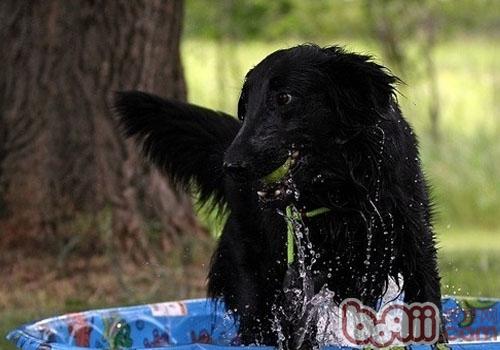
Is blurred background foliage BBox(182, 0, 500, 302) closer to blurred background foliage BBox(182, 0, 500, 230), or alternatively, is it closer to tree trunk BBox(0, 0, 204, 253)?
blurred background foliage BBox(182, 0, 500, 230)

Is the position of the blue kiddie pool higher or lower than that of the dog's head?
lower

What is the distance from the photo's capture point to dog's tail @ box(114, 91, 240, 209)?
505 cm

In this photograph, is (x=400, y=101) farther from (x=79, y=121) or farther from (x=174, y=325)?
(x=174, y=325)

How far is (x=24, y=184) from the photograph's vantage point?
24.1 ft

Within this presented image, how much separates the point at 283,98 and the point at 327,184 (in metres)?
0.35

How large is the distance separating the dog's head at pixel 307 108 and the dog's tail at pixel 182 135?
86cm

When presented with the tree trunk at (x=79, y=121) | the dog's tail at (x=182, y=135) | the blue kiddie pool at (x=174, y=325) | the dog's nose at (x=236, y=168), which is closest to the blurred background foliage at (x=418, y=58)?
the tree trunk at (x=79, y=121)

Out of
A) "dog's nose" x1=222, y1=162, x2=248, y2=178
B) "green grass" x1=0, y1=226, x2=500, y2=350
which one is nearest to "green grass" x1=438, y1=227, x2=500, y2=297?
"green grass" x1=0, y1=226, x2=500, y2=350

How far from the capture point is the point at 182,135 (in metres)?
5.16

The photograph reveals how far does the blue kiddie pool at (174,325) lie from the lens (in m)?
5.03

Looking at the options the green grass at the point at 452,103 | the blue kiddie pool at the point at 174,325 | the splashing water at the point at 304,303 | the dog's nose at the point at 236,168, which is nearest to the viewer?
the dog's nose at the point at 236,168

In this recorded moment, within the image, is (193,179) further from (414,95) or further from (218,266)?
(414,95)

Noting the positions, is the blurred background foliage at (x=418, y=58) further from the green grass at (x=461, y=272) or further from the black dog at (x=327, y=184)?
the black dog at (x=327, y=184)

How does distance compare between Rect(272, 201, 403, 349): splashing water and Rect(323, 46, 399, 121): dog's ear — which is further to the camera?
Rect(272, 201, 403, 349): splashing water
